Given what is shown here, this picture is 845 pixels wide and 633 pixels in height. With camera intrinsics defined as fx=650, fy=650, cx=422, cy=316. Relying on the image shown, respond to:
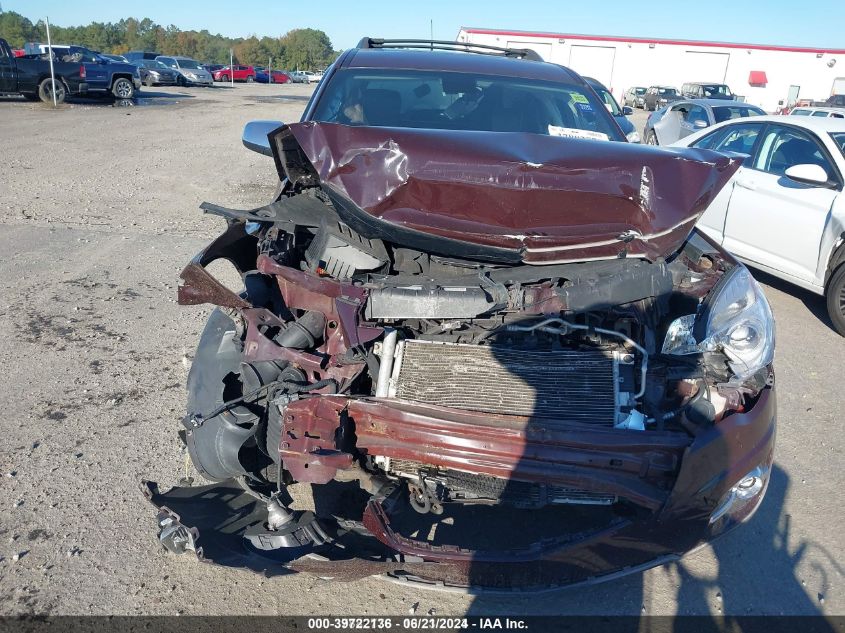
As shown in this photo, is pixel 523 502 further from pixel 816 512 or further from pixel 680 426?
pixel 816 512

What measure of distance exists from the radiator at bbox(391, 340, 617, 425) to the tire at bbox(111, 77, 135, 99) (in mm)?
20441

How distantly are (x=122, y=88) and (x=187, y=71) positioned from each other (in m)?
12.8

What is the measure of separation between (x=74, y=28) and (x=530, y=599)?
9092 centimetres

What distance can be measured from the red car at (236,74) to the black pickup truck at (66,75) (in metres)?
24.7

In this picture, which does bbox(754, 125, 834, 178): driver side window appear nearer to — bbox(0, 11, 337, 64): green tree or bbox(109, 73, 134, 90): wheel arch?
bbox(109, 73, 134, 90): wheel arch

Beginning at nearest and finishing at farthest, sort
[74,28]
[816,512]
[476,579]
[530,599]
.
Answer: [476,579]
[530,599]
[816,512]
[74,28]

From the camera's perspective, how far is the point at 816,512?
3053 millimetres

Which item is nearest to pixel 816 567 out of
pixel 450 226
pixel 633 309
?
pixel 633 309

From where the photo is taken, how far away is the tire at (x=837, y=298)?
5074 millimetres

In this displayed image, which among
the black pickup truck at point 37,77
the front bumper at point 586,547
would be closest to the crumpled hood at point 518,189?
the front bumper at point 586,547

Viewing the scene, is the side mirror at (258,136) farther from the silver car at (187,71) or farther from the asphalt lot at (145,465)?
the silver car at (187,71)

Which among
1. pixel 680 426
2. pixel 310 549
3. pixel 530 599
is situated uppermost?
pixel 680 426

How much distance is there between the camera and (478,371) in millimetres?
2438

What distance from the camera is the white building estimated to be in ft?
135
